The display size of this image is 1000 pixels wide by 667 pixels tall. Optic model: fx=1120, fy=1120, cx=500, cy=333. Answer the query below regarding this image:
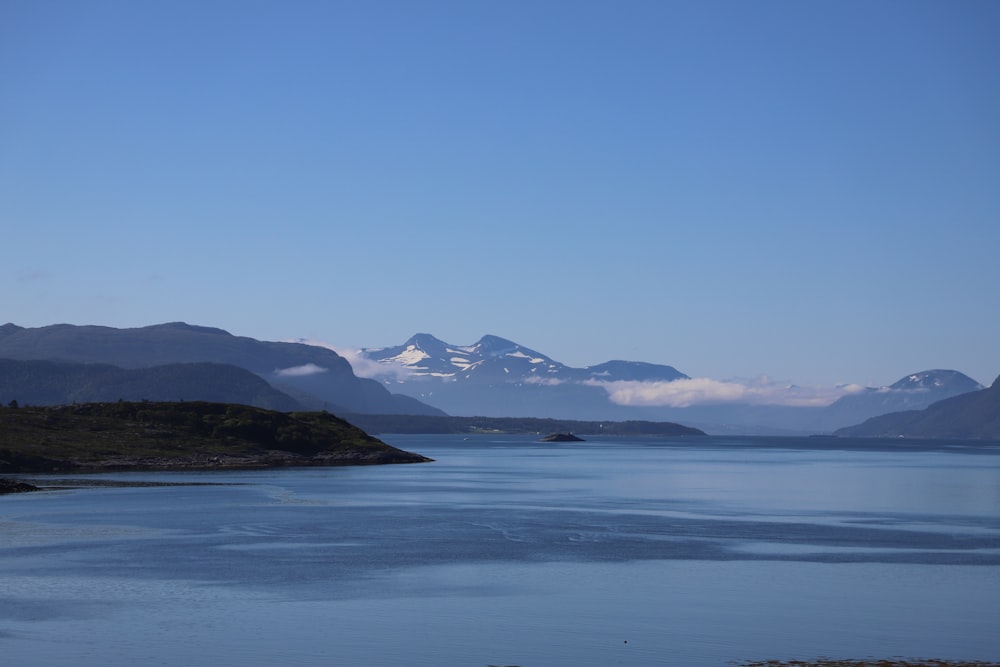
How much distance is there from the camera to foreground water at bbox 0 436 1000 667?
136 ft

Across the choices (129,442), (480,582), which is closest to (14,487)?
(129,442)

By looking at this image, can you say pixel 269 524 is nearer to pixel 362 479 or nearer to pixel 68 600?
pixel 68 600

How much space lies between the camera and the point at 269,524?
87.7m

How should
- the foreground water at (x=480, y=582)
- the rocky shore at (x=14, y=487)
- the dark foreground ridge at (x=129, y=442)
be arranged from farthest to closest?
the dark foreground ridge at (x=129, y=442), the rocky shore at (x=14, y=487), the foreground water at (x=480, y=582)

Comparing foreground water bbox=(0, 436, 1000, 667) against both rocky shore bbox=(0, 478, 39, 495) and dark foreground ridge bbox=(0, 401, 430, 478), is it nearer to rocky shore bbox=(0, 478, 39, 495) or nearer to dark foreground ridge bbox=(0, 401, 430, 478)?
rocky shore bbox=(0, 478, 39, 495)

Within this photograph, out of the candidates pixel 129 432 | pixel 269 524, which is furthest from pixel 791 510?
pixel 129 432

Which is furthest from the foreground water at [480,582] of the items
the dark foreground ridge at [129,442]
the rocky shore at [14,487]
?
the dark foreground ridge at [129,442]

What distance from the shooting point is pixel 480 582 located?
190 feet

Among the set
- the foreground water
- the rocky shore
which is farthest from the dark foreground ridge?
the foreground water

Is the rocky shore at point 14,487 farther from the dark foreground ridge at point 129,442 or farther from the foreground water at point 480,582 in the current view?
the dark foreground ridge at point 129,442

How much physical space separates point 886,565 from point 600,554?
17014mm

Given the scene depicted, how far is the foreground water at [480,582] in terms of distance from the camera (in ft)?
136

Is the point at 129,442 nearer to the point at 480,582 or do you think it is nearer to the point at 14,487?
the point at 14,487

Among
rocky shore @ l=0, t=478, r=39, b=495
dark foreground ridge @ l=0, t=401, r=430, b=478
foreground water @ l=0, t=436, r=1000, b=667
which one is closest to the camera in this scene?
foreground water @ l=0, t=436, r=1000, b=667
